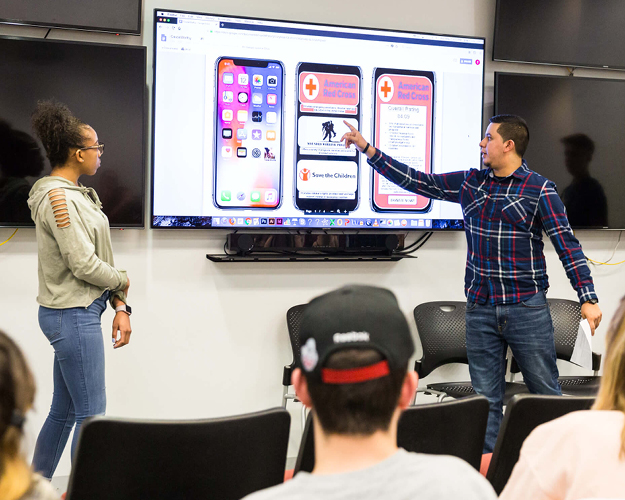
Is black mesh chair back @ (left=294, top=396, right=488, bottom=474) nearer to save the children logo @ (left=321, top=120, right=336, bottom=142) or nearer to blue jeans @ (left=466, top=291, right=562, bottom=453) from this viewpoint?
blue jeans @ (left=466, top=291, right=562, bottom=453)

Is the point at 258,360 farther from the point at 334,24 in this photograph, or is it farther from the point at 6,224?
the point at 334,24

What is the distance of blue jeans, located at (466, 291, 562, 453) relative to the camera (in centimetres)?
279

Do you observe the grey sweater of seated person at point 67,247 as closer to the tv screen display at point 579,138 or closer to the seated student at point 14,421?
the seated student at point 14,421

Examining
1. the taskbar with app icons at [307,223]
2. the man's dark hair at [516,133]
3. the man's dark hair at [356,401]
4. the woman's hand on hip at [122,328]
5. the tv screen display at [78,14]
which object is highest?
the tv screen display at [78,14]

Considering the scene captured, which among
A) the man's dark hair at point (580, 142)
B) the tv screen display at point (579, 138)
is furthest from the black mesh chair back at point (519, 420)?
the man's dark hair at point (580, 142)

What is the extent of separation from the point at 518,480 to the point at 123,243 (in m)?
2.66

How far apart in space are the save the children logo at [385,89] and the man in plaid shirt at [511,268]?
31.5 inches

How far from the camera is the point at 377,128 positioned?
3586 millimetres

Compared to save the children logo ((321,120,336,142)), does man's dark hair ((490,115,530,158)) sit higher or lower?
lower

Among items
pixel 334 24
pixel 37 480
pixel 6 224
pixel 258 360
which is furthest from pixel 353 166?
pixel 37 480

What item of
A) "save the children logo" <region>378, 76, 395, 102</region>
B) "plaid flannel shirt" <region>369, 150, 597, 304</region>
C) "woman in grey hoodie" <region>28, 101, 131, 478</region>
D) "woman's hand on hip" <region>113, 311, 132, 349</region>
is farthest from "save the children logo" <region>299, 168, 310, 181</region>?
"woman's hand on hip" <region>113, 311, 132, 349</region>

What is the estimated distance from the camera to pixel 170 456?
4.45ft

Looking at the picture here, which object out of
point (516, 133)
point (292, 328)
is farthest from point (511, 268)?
point (292, 328)

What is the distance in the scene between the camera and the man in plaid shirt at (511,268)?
2795mm
